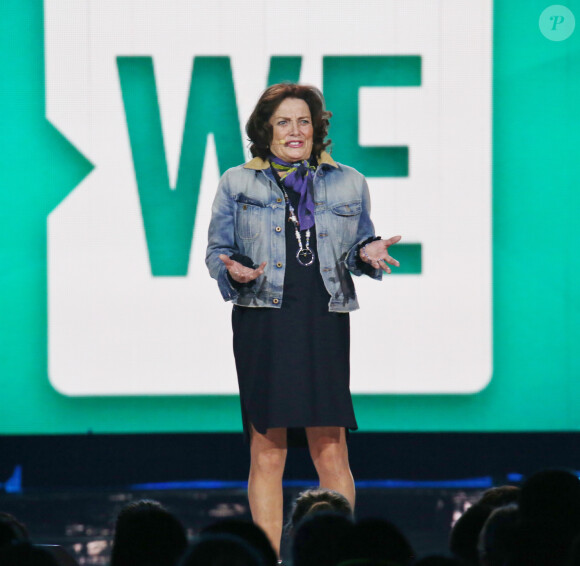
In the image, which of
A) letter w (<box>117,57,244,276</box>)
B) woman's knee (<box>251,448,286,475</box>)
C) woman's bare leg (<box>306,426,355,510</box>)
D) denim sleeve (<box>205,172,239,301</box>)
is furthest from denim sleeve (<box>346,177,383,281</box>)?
letter w (<box>117,57,244,276</box>)

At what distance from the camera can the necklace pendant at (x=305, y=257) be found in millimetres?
3098

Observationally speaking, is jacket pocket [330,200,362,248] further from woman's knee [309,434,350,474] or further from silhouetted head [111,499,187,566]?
silhouetted head [111,499,187,566]

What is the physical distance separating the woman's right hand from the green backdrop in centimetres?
161

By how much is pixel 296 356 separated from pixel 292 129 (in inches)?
27.5

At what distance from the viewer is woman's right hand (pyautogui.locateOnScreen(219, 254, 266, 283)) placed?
2955 mm

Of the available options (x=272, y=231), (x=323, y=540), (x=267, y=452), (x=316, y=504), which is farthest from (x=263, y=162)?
(x=323, y=540)

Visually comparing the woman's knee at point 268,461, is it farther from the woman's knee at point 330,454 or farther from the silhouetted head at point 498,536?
the silhouetted head at point 498,536

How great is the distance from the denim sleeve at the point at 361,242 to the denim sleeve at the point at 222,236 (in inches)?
13.9

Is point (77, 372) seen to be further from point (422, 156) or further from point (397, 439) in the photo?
point (422, 156)

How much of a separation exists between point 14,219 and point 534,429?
245cm

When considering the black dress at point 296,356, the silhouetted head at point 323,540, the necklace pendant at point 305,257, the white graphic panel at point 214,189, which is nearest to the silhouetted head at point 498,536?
the silhouetted head at point 323,540

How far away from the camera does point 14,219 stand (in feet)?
14.6

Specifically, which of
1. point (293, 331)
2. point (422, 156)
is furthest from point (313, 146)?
point (422, 156)

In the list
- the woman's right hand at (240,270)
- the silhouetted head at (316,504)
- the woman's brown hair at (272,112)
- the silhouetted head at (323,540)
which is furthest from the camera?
the woman's brown hair at (272,112)
